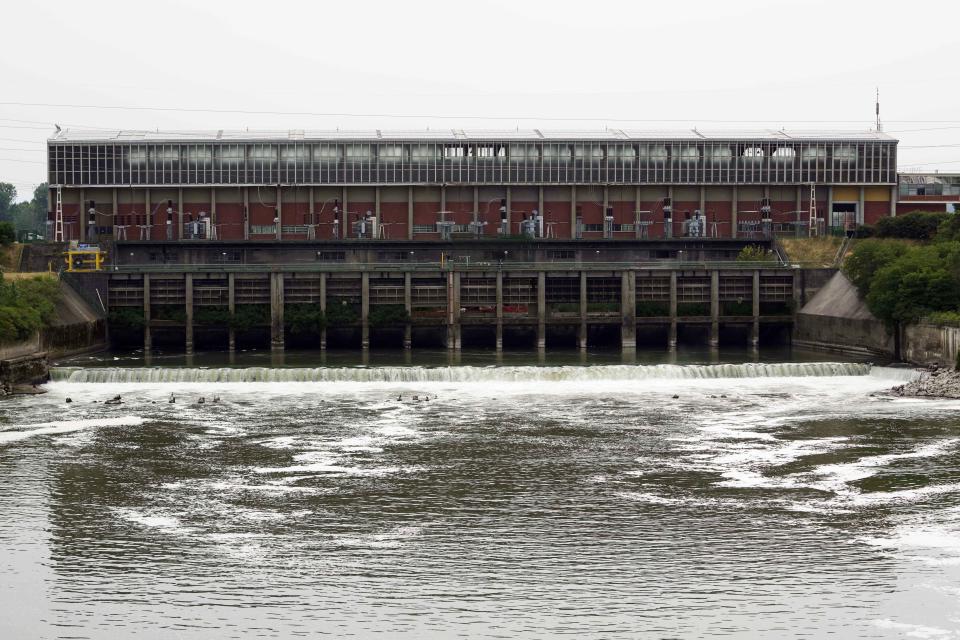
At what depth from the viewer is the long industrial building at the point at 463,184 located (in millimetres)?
126688

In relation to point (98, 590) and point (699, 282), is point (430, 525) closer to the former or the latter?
point (98, 590)

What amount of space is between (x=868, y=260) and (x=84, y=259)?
67.7 metres

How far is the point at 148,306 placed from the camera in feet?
321

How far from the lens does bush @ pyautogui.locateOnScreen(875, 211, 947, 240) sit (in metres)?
110

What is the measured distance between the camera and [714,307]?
3974 inches

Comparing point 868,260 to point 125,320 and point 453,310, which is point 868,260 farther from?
point 125,320

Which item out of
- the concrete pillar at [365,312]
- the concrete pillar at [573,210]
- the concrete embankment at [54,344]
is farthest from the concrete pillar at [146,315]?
the concrete pillar at [573,210]

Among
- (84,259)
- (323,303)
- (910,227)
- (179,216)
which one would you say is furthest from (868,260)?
(179,216)

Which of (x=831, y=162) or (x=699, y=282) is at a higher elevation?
(x=831, y=162)

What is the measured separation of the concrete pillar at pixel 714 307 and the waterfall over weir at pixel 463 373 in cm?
2007

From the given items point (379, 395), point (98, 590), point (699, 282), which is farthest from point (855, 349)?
point (98, 590)

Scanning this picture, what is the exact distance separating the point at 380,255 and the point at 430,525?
8313cm

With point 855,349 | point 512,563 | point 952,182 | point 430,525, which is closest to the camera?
point 512,563

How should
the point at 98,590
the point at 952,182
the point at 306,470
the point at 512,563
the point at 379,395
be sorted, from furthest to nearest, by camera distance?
the point at 952,182 → the point at 379,395 → the point at 306,470 → the point at 512,563 → the point at 98,590
